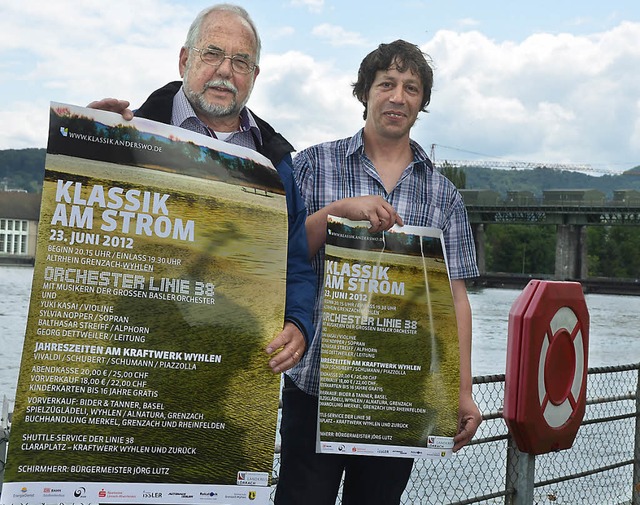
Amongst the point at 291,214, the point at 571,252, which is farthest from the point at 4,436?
the point at 571,252

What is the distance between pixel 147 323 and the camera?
2.17 metres

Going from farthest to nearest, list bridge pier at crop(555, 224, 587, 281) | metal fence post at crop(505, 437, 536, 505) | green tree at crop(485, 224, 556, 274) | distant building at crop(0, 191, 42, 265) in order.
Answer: green tree at crop(485, 224, 556, 274)
distant building at crop(0, 191, 42, 265)
bridge pier at crop(555, 224, 587, 281)
metal fence post at crop(505, 437, 536, 505)

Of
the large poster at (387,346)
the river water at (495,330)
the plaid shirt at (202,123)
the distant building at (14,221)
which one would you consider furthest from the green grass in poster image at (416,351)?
Answer: the distant building at (14,221)

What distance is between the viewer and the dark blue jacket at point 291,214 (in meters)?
2.46

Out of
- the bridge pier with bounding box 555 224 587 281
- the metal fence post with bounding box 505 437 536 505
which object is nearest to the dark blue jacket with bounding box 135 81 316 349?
the metal fence post with bounding box 505 437 536 505

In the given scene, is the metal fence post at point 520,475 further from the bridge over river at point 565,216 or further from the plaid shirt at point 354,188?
the bridge over river at point 565,216

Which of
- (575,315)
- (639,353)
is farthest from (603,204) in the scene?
(575,315)

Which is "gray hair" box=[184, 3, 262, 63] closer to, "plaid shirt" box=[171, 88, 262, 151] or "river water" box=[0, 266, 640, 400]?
"plaid shirt" box=[171, 88, 262, 151]

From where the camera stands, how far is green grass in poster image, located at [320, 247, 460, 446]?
2.72 meters

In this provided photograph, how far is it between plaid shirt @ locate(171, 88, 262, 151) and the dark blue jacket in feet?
0.07

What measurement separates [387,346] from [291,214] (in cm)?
50

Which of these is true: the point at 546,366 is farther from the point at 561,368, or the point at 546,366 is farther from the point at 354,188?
the point at 354,188

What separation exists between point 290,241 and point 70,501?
2.85 ft

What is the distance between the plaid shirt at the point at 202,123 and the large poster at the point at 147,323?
18 centimetres
